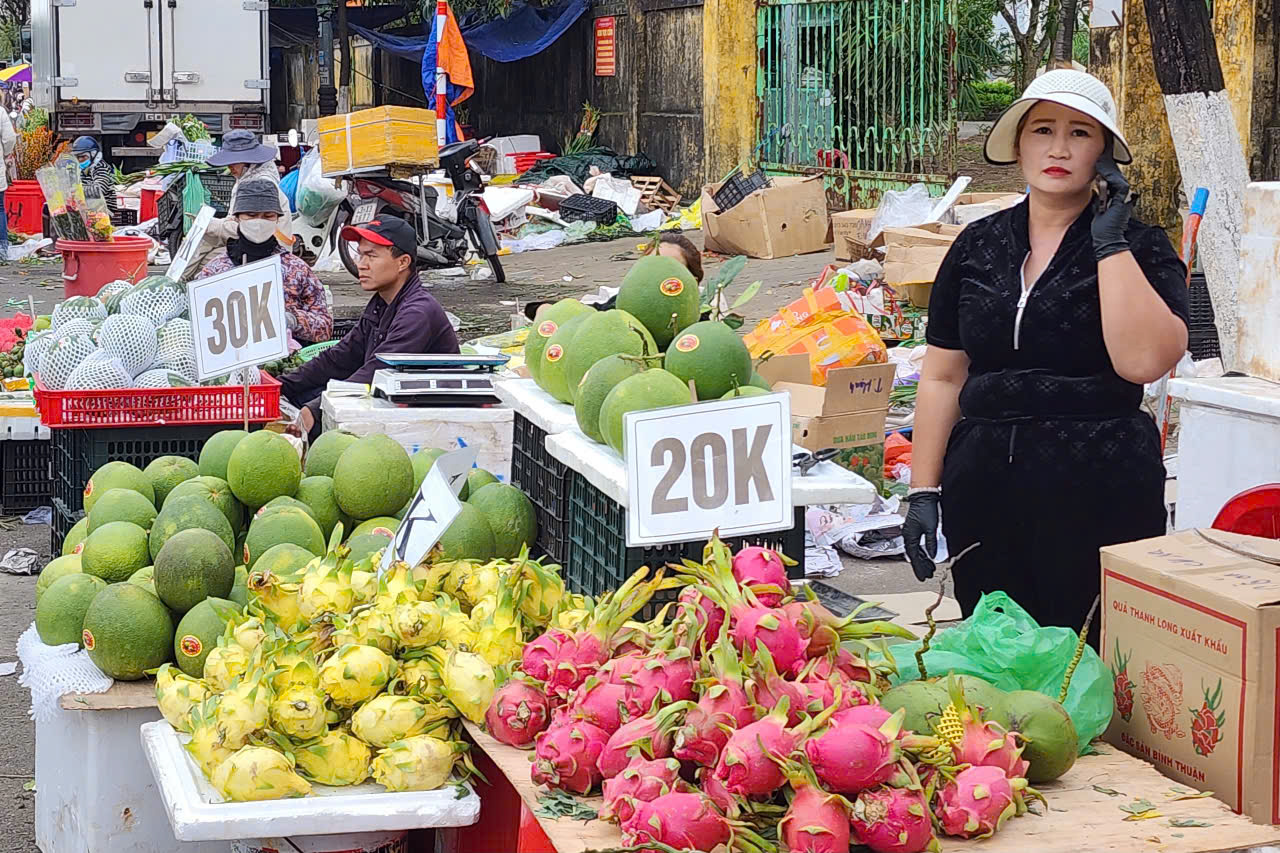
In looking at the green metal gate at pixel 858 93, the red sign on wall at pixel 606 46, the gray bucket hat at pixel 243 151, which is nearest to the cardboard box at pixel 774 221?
the green metal gate at pixel 858 93

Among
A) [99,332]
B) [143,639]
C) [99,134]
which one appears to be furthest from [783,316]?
[99,134]

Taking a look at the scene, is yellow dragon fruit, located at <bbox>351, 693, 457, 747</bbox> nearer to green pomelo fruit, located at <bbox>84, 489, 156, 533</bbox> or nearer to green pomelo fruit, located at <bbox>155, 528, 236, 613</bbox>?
green pomelo fruit, located at <bbox>155, 528, 236, 613</bbox>

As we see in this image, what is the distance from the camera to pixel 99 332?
231 inches

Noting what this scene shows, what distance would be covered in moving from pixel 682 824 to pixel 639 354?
5.23 feet

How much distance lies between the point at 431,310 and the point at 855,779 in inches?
165

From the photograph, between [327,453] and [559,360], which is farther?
[327,453]

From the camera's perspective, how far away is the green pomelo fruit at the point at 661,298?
3754 millimetres

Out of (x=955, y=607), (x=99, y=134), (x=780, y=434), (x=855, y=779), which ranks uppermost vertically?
(x=99, y=134)

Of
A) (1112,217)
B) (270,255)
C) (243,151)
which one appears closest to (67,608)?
(1112,217)

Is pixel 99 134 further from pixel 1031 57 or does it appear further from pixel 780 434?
pixel 780 434

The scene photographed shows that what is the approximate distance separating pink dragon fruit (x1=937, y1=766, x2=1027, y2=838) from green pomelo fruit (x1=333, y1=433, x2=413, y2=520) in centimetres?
197

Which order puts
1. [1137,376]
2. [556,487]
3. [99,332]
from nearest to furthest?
[1137,376] → [556,487] → [99,332]

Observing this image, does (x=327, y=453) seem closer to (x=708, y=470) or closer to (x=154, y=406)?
(x=154, y=406)

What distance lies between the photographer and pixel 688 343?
3.43 metres
